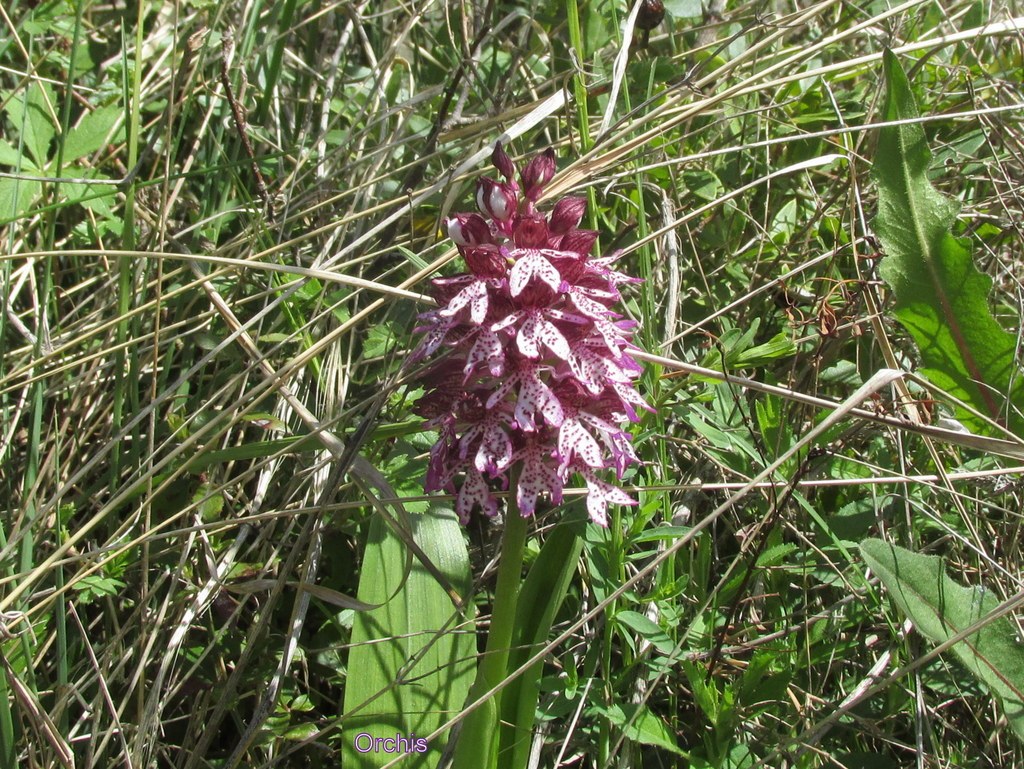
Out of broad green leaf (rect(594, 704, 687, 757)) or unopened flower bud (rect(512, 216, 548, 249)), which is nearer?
unopened flower bud (rect(512, 216, 548, 249))

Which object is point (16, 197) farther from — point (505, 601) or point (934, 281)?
point (934, 281)

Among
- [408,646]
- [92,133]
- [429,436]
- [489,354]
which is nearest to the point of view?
[489,354]

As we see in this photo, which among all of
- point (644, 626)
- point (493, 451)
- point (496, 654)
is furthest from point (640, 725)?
point (493, 451)

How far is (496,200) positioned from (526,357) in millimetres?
243

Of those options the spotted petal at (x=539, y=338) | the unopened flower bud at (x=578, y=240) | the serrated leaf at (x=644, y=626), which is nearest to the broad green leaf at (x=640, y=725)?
the serrated leaf at (x=644, y=626)

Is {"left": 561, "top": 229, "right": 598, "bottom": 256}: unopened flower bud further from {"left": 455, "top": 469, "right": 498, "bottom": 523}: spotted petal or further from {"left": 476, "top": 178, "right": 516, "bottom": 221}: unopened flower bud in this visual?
{"left": 455, "top": 469, "right": 498, "bottom": 523}: spotted petal

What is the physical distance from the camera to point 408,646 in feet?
5.73

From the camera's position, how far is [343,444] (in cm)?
187

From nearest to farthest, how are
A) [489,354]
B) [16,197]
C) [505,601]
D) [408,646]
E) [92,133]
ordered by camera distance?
[489,354] < [505,601] < [408,646] < [16,197] < [92,133]

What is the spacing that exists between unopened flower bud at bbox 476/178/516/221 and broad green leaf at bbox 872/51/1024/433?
985 mm

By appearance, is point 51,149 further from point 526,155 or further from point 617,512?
point 617,512

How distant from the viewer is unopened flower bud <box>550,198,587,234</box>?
1.42 meters

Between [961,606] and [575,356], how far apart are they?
0.92m

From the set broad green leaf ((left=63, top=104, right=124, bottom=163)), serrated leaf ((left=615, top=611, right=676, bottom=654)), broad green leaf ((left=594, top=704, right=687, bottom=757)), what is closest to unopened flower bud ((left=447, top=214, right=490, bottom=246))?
serrated leaf ((left=615, top=611, right=676, bottom=654))
